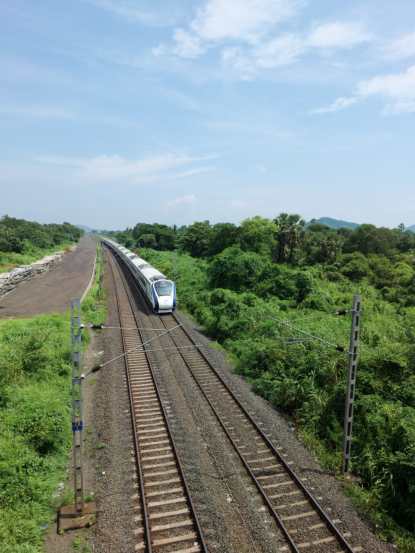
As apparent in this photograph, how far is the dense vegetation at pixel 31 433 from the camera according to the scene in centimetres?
910

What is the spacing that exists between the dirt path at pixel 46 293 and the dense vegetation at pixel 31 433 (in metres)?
12.4

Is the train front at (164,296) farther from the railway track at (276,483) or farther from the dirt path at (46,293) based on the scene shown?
the railway track at (276,483)

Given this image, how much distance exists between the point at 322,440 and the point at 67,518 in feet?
28.9

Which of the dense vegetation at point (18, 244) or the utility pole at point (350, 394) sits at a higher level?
the dense vegetation at point (18, 244)

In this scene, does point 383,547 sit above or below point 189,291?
below

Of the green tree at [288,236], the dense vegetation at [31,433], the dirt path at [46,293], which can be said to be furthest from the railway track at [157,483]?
the green tree at [288,236]

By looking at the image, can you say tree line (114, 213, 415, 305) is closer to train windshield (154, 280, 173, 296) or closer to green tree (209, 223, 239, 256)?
green tree (209, 223, 239, 256)

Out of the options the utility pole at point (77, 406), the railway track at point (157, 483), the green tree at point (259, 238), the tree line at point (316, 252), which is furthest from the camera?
the green tree at point (259, 238)

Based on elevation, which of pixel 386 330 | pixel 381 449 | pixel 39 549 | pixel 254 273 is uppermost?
pixel 254 273

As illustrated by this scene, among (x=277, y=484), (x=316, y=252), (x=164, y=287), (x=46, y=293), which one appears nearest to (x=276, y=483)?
(x=277, y=484)

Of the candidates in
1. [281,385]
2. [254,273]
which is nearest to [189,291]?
[254,273]

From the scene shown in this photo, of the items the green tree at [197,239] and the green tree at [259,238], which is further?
the green tree at [197,239]

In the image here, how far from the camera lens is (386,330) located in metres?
21.9

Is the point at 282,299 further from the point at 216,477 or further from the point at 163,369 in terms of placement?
the point at 216,477
